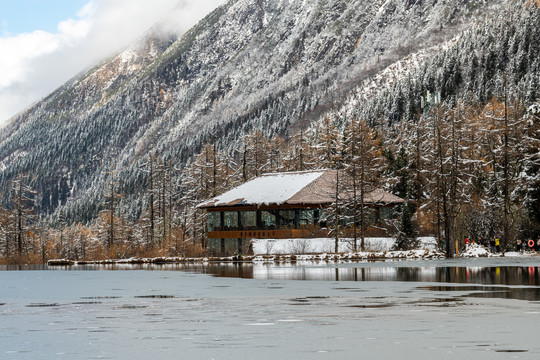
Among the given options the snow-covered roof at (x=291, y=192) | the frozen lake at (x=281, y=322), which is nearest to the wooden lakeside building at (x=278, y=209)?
the snow-covered roof at (x=291, y=192)

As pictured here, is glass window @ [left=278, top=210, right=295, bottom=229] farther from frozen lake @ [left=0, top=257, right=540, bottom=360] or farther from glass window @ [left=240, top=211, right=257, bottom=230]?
frozen lake @ [left=0, top=257, right=540, bottom=360]

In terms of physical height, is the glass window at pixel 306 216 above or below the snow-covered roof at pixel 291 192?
below

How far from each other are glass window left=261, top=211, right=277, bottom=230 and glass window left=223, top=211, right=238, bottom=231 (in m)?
2.95

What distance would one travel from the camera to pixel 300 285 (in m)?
24.2

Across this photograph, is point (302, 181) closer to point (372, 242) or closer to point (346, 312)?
point (372, 242)

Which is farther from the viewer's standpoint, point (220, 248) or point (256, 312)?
point (220, 248)

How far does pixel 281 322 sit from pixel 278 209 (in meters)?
51.1

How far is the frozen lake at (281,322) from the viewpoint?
1084 centimetres

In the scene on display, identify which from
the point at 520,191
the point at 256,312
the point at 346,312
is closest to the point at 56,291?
the point at 256,312

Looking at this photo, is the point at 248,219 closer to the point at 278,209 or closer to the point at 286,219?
the point at 278,209

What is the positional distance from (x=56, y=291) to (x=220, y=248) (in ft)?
145

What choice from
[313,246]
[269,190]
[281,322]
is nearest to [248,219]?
[269,190]

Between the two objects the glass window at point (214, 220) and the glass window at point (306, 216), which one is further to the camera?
the glass window at point (214, 220)

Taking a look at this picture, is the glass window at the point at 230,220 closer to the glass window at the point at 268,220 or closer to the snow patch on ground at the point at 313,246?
the glass window at the point at 268,220
